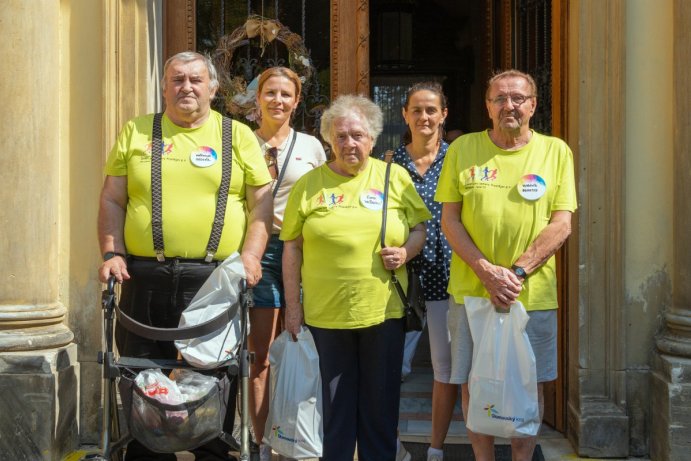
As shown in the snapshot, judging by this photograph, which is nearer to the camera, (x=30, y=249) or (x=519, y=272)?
(x=519, y=272)

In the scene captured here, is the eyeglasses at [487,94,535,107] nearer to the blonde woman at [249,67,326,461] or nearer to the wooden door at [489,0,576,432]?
the blonde woman at [249,67,326,461]

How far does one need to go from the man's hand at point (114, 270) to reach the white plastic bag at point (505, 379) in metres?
1.56

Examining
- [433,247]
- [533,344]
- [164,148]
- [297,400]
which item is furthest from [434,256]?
[164,148]

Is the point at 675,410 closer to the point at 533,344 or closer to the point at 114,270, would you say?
the point at 533,344

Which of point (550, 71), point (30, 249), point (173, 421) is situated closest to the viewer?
point (173, 421)

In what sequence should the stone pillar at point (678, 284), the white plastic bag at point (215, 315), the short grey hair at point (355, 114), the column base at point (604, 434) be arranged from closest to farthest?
the white plastic bag at point (215, 315) → the short grey hair at point (355, 114) → the stone pillar at point (678, 284) → the column base at point (604, 434)

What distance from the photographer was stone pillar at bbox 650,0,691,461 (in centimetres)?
459

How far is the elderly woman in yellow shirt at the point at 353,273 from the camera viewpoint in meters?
3.97

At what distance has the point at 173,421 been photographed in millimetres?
3641

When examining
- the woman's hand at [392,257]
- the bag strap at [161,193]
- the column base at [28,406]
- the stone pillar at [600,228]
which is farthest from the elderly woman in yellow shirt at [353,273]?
the column base at [28,406]

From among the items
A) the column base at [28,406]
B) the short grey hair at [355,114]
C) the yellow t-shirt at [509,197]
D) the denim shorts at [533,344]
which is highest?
the short grey hair at [355,114]

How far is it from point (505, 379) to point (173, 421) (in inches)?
55.1

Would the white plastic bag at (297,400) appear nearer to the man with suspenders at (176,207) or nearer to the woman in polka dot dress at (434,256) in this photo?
the man with suspenders at (176,207)

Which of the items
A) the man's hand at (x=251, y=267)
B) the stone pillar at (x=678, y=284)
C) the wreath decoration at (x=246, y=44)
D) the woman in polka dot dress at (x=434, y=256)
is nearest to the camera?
the man's hand at (x=251, y=267)
